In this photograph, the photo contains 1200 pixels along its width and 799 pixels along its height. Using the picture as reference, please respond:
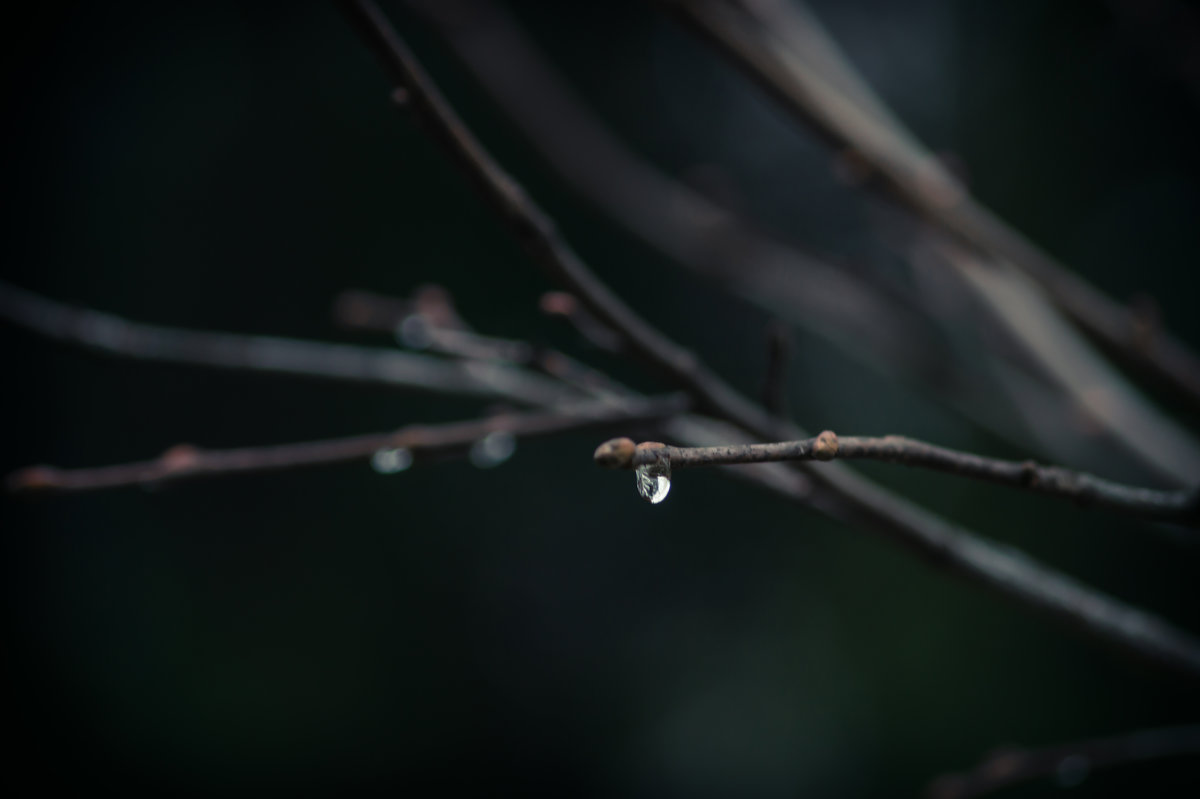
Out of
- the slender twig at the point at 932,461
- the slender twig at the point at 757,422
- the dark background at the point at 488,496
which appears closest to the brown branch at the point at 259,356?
the slender twig at the point at 757,422

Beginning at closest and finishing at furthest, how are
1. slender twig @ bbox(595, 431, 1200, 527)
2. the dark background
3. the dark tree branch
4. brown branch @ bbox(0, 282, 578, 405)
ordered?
slender twig @ bbox(595, 431, 1200, 527)
the dark tree branch
brown branch @ bbox(0, 282, 578, 405)
the dark background

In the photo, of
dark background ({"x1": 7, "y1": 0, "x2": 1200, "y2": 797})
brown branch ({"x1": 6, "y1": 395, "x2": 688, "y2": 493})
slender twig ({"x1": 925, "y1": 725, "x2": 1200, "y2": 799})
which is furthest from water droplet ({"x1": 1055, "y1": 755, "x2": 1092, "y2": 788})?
dark background ({"x1": 7, "y1": 0, "x2": 1200, "y2": 797})

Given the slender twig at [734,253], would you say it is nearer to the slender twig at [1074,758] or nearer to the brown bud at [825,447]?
the slender twig at [1074,758]

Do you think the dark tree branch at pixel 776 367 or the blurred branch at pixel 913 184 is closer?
the dark tree branch at pixel 776 367

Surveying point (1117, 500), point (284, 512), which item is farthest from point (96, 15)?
point (1117, 500)

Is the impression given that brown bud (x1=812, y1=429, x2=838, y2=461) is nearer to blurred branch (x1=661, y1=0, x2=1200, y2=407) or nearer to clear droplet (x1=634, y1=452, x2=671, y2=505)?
clear droplet (x1=634, y1=452, x2=671, y2=505)

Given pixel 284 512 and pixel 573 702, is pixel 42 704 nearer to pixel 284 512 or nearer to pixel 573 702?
pixel 284 512
